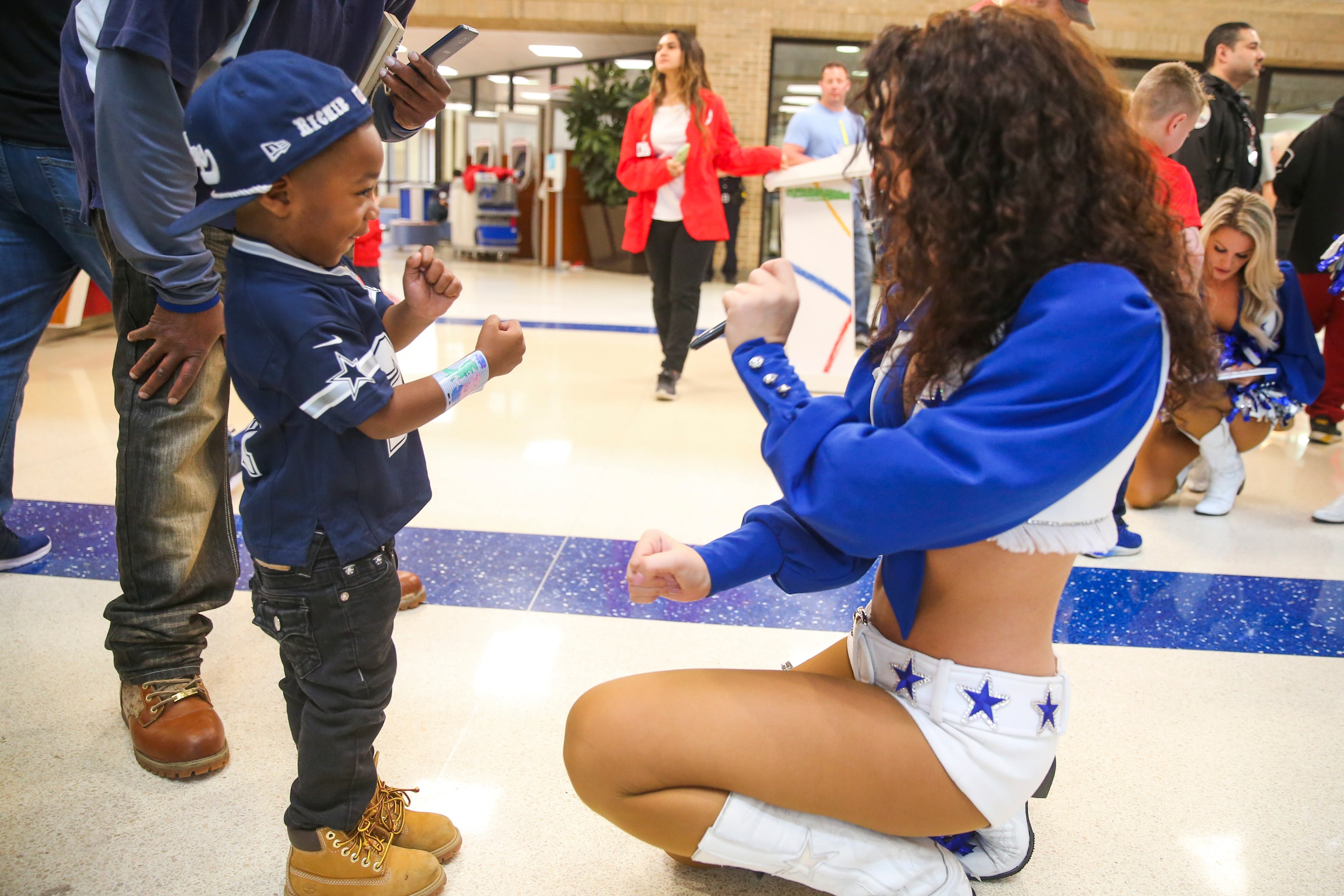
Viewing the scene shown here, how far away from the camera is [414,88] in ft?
4.83

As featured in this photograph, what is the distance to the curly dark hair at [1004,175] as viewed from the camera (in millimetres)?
895

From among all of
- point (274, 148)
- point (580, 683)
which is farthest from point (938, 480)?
point (580, 683)

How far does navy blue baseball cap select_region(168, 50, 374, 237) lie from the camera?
0.99 meters

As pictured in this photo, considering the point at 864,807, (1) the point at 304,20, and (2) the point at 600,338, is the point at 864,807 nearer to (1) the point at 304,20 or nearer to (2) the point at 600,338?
(1) the point at 304,20

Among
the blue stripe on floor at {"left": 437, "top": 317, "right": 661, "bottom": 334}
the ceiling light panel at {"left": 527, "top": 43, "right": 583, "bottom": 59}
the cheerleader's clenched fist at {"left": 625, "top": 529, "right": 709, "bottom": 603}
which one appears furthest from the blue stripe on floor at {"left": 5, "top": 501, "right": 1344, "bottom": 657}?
the ceiling light panel at {"left": 527, "top": 43, "right": 583, "bottom": 59}

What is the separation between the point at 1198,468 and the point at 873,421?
257 centimetres

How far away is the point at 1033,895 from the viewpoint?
1.27 meters

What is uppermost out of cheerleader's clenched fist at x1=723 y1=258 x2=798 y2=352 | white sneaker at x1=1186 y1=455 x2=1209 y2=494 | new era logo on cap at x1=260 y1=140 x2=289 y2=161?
new era logo on cap at x1=260 y1=140 x2=289 y2=161

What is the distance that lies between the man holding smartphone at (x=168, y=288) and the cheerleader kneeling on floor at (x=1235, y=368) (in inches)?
95.4

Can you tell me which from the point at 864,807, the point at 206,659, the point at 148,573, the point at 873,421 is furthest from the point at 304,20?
the point at 864,807

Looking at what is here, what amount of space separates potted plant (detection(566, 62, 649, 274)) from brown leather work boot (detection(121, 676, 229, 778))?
903cm

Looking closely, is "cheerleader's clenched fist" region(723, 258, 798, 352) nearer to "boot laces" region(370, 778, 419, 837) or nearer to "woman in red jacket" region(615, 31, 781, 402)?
"boot laces" region(370, 778, 419, 837)

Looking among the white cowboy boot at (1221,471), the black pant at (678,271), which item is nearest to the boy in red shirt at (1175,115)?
the white cowboy boot at (1221,471)

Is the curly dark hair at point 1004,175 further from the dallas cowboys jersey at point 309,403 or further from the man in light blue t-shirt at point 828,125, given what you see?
the man in light blue t-shirt at point 828,125
